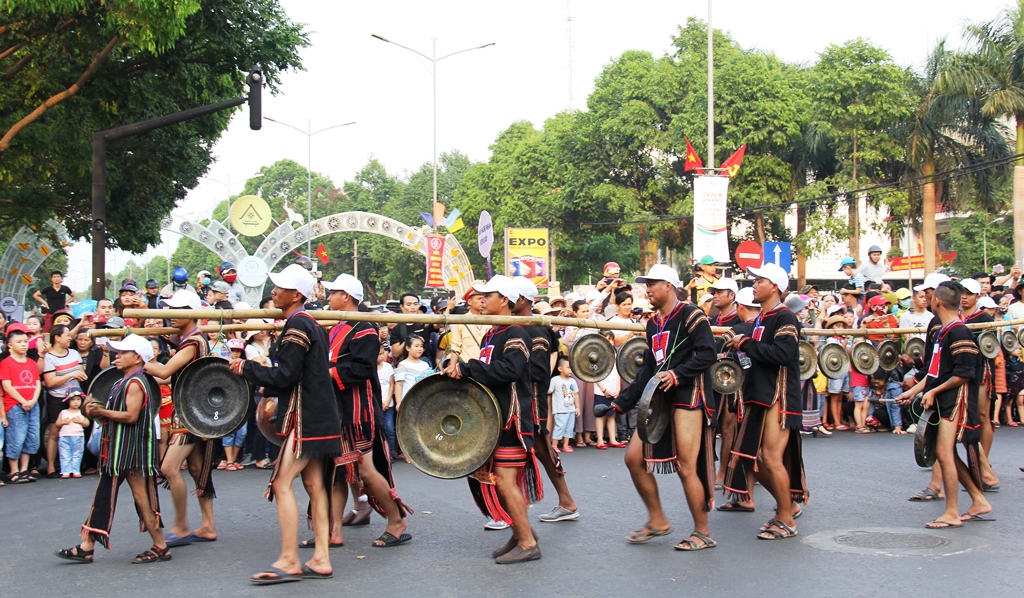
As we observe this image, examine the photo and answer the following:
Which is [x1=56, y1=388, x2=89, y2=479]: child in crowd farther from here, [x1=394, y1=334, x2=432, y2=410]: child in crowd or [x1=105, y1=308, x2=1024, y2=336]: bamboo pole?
[x1=105, y1=308, x2=1024, y2=336]: bamboo pole

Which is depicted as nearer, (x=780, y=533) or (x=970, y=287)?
(x=780, y=533)

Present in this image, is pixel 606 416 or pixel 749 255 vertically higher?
pixel 749 255

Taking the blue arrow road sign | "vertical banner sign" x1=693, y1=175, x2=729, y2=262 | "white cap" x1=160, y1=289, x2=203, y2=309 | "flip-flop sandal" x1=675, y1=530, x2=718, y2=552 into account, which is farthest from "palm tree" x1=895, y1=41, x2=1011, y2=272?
"white cap" x1=160, y1=289, x2=203, y2=309

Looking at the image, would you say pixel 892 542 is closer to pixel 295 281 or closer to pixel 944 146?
pixel 295 281

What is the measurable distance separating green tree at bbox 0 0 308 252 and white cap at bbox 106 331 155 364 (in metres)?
8.87

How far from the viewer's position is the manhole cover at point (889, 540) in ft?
25.3

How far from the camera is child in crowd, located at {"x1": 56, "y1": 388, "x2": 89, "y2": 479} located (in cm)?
1180

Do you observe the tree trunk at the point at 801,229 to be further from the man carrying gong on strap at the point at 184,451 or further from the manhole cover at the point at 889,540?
the man carrying gong on strap at the point at 184,451

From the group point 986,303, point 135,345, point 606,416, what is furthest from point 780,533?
point 606,416

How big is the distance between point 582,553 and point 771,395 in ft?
6.37

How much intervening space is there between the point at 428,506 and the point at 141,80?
493 inches

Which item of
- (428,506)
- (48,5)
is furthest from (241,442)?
(48,5)

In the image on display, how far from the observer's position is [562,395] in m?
13.4

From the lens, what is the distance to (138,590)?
6.66m
